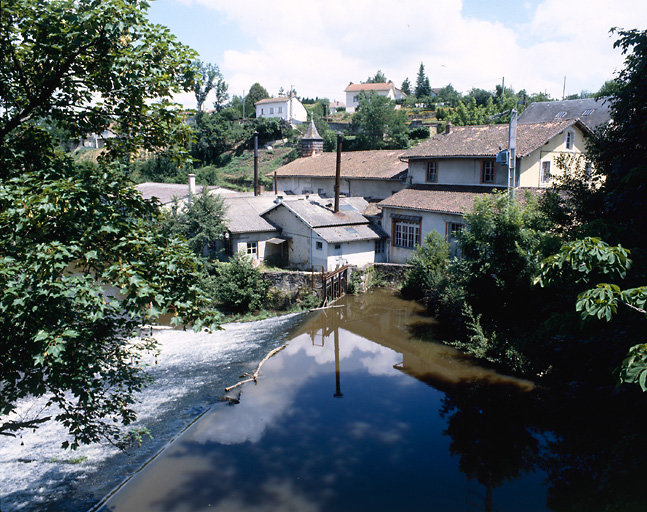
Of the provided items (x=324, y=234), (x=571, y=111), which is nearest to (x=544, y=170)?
(x=324, y=234)

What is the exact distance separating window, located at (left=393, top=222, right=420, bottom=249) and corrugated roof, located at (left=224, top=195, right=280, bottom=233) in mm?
7577

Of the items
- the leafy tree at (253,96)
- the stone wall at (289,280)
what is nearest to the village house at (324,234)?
the stone wall at (289,280)

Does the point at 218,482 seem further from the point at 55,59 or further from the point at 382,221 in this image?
the point at 382,221

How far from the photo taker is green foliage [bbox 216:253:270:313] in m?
24.8

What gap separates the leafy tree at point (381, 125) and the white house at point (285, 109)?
27.3m

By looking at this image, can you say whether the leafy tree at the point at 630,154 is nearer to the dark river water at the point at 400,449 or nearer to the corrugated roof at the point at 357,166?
the dark river water at the point at 400,449

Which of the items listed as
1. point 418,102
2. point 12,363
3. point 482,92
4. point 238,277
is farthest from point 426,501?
point 418,102

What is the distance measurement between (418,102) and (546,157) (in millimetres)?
64190

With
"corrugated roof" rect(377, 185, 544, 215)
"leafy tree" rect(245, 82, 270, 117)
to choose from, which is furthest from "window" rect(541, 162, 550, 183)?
"leafy tree" rect(245, 82, 270, 117)

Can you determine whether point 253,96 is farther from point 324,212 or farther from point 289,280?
A: point 289,280

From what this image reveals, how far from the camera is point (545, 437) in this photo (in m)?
12.8

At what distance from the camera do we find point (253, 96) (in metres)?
95.0

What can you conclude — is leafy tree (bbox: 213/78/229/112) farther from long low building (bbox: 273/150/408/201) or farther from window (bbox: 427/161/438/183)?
window (bbox: 427/161/438/183)

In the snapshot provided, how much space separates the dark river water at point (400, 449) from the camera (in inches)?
415
